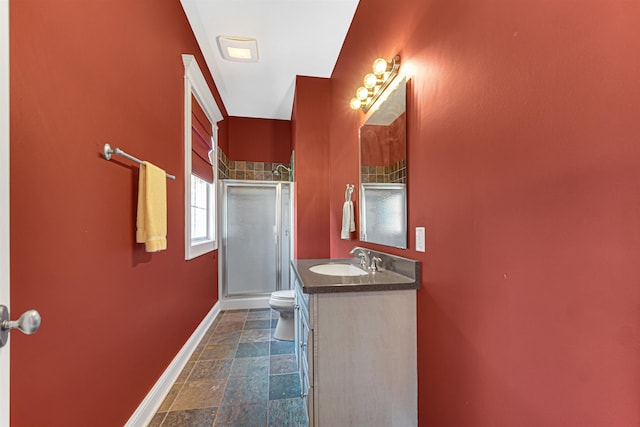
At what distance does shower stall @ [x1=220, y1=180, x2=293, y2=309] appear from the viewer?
3645mm

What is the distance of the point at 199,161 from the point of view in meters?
2.57

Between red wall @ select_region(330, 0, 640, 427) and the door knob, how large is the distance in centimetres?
130

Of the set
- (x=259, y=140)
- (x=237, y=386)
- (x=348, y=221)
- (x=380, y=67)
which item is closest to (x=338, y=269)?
(x=348, y=221)

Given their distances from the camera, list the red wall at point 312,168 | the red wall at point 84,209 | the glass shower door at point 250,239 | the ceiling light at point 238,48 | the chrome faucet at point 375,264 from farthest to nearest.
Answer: the glass shower door at point 250,239 → the red wall at point 312,168 → the ceiling light at point 238,48 → the chrome faucet at point 375,264 → the red wall at point 84,209

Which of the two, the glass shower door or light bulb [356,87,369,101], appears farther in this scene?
the glass shower door

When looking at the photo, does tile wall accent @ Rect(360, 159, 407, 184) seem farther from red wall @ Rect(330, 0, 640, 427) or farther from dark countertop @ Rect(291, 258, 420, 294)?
dark countertop @ Rect(291, 258, 420, 294)

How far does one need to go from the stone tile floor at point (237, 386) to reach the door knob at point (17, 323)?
128cm

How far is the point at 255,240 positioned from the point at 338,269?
215 cm

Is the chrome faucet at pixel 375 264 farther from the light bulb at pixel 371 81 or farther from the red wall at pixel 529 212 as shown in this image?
the light bulb at pixel 371 81

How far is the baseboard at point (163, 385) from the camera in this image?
1445 mm

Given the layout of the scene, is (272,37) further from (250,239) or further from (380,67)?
(250,239)

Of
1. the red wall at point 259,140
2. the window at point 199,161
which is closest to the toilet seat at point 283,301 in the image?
the window at point 199,161

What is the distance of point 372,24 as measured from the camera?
189 centimetres

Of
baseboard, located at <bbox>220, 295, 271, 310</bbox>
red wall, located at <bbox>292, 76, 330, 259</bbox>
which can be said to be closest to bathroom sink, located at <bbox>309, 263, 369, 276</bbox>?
red wall, located at <bbox>292, 76, 330, 259</bbox>
